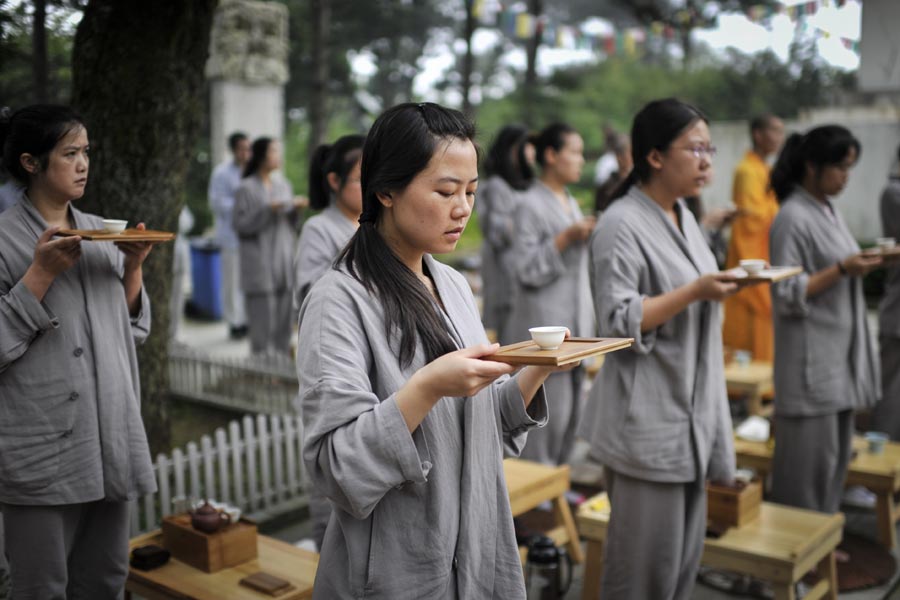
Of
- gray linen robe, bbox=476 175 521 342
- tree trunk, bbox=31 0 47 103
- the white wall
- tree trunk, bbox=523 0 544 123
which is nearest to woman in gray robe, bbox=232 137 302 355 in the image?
gray linen robe, bbox=476 175 521 342

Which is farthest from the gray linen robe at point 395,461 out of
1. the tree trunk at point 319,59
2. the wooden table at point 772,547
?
the tree trunk at point 319,59

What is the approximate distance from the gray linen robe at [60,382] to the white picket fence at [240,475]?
1.56 meters

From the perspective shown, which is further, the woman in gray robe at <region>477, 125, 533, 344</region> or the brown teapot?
the woman in gray robe at <region>477, 125, 533, 344</region>

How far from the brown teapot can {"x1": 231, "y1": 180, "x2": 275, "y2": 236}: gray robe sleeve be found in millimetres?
4522

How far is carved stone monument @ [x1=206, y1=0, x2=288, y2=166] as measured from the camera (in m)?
10.9

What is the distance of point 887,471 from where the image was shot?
4.57 m

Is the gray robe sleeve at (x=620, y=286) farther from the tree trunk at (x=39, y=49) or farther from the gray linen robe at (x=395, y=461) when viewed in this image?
the tree trunk at (x=39, y=49)

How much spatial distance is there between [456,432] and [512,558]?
1.21 ft

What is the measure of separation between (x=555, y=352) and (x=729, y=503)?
225 centimetres

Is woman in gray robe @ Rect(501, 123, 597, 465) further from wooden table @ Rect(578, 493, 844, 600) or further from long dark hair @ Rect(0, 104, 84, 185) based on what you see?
long dark hair @ Rect(0, 104, 84, 185)

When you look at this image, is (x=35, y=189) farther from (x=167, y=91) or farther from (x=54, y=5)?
(x=54, y=5)

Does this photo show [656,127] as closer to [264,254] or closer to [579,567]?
[579,567]

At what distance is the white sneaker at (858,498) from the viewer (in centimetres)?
525

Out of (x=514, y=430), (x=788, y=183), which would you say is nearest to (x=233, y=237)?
(x=788, y=183)
